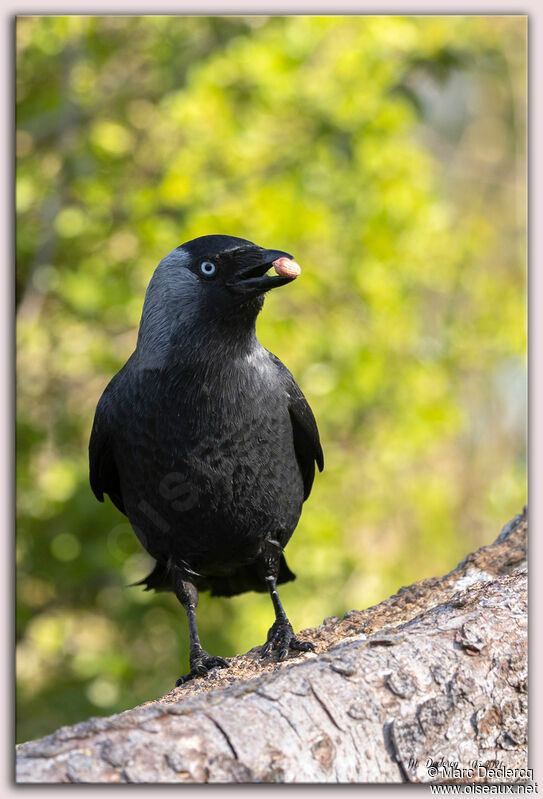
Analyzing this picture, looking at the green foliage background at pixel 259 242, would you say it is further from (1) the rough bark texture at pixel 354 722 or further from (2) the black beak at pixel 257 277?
(1) the rough bark texture at pixel 354 722

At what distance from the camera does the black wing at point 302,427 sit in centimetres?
336

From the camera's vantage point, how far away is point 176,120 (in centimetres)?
490

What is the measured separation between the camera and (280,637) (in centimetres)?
325

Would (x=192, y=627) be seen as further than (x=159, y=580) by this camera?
No

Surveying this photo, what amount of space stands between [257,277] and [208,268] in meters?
0.19

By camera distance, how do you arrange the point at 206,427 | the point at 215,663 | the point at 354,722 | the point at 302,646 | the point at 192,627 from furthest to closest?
1. the point at 192,627
2. the point at 215,663
3. the point at 302,646
4. the point at 206,427
5. the point at 354,722

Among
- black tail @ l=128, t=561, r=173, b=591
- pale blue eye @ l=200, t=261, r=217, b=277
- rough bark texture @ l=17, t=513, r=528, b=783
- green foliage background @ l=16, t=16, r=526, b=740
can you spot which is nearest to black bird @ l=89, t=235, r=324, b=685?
pale blue eye @ l=200, t=261, r=217, b=277

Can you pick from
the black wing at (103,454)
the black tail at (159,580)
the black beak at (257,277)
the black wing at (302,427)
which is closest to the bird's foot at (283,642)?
the black tail at (159,580)

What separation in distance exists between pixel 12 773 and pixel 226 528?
3.85 feet

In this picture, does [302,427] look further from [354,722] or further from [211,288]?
[354,722]

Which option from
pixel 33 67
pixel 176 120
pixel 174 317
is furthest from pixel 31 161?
pixel 174 317

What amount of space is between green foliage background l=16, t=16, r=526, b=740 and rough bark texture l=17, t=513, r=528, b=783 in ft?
7.27

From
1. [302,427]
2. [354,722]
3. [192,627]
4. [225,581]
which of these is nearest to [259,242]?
[302,427]

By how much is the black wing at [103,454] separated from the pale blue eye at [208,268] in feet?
1.97
